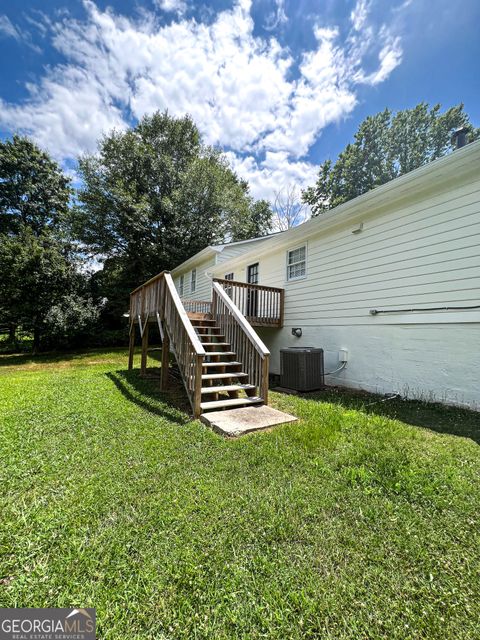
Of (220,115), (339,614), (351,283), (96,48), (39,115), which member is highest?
(220,115)

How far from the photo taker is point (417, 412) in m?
4.30

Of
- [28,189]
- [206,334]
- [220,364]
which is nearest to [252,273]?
[206,334]

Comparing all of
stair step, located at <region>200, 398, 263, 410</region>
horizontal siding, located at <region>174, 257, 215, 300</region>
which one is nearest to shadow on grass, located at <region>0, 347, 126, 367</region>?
horizontal siding, located at <region>174, 257, 215, 300</region>

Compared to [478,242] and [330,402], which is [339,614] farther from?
[478,242]

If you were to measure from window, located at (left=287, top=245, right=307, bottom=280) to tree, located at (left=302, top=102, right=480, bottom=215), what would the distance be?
1715 cm

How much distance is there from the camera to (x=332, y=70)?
8797 mm

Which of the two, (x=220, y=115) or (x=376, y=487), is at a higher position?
(x=220, y=115)

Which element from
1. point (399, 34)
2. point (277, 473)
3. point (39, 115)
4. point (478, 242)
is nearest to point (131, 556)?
point (277, 473)

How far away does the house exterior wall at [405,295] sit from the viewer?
446 centimetres

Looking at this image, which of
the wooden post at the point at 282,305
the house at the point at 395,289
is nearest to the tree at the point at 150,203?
the wooden post at the point at 282,305

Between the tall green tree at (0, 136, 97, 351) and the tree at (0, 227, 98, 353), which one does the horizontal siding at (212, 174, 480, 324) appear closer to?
the tree at (0, 227, 98, 353)

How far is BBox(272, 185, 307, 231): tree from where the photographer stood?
22.1 metres

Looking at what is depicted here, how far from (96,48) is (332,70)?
23.8 feet

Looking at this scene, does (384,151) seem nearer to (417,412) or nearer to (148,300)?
(148,300)
